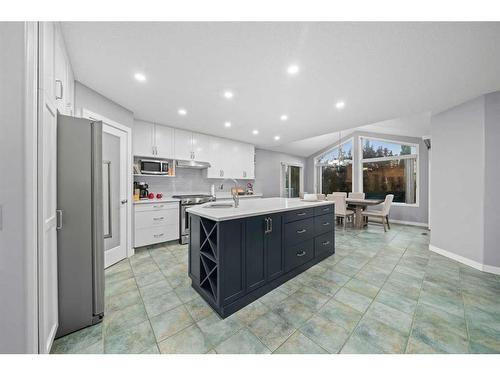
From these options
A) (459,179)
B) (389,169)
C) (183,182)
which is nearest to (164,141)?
(183,182)

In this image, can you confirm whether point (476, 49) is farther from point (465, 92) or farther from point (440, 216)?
point (440, 216)

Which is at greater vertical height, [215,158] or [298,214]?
[215,158]

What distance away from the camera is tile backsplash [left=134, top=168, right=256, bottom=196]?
3775 mm

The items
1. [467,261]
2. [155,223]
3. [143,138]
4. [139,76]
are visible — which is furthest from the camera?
[143,138]

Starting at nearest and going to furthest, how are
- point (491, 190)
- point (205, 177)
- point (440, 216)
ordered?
point (491, 190)
point (440, 216)
point (205, 177)

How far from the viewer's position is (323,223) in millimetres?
2648

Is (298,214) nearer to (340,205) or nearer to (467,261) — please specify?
(467,261)

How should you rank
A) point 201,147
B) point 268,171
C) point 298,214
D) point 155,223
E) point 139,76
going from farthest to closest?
1. point 268,171
2. point 201,147
3. point 155,223
4. point 298,214
5. point 139,76

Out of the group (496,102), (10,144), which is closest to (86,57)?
(10,144)

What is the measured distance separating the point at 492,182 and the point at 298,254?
9.37 feet

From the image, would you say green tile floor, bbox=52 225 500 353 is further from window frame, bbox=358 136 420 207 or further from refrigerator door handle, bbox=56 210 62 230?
window frame, bbox=358 136 420 207

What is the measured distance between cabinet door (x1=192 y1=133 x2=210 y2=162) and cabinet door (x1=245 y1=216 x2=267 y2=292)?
2.86 meters

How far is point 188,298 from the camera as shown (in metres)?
1.82
